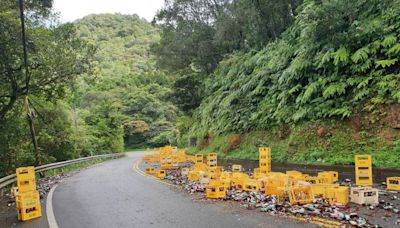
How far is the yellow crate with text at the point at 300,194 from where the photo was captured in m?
7.99

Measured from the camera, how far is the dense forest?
12750mm

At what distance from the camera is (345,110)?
1277cm

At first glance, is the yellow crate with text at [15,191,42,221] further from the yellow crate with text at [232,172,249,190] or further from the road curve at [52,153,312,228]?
the yellow crate with text at [232,172,249,190]

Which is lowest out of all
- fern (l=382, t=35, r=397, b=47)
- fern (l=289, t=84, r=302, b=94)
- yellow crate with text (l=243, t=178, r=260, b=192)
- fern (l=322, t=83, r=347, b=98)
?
yellow crate with text (l=243, t=178, r=260, b=192)

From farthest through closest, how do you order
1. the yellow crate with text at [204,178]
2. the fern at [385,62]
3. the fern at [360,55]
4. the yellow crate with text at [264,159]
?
the yellow crate with text at [264,159] → the fern at [360,55] → the fern at [385,62] → the yellow crate with text at [204,178]

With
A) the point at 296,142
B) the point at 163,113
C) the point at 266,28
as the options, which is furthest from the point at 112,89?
the point at 296,142

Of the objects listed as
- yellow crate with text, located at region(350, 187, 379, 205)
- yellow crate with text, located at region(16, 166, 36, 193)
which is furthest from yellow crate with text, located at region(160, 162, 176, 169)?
yellow crate with text, located at region(350, 187, 379, 205)

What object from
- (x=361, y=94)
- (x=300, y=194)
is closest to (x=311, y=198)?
(x=300, y=194)

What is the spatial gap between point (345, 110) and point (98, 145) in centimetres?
3291

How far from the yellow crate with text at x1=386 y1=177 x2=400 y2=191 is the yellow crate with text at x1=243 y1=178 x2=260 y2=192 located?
3.40 metres

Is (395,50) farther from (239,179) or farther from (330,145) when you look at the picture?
(239,179)

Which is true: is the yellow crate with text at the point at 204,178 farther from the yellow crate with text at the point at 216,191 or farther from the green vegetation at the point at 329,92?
the green vegetation at the point at 329,92

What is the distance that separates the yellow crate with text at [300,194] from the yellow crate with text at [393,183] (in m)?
2.63

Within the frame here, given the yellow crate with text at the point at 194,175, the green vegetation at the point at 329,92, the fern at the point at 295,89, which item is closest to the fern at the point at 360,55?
the green vegetation at the point at 329,92
